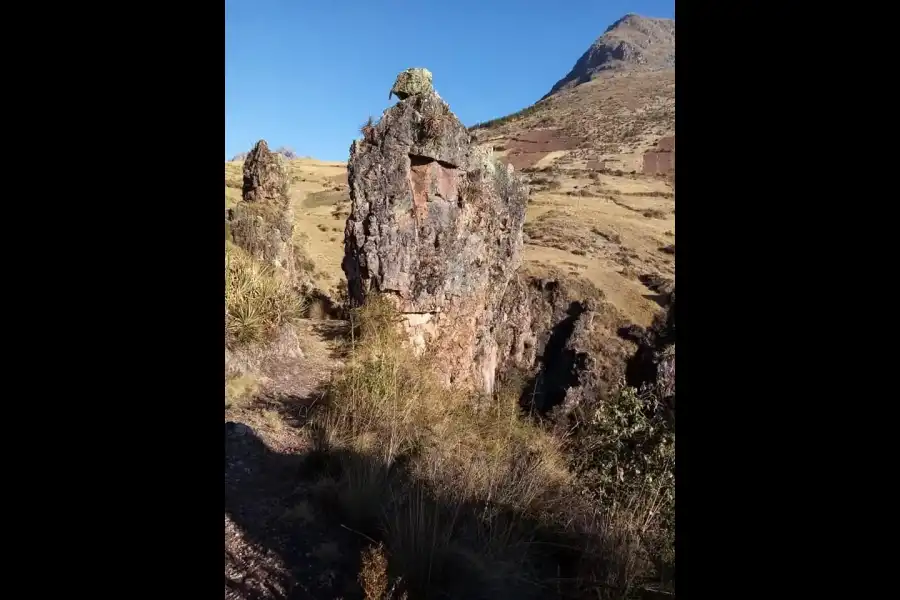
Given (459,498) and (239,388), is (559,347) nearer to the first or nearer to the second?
(239,388)

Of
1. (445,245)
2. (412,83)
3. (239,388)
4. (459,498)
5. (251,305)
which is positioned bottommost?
(459,498)

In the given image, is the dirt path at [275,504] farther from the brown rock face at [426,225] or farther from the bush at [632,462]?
the bush at [632,462]

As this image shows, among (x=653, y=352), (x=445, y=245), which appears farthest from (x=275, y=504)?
(x=653, y=352)

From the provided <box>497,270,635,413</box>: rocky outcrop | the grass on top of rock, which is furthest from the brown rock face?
<box>497,270,635,413</box>: rocky outcrop

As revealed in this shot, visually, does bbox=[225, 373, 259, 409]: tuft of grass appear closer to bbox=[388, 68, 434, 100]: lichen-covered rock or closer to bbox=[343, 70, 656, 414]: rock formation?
bbox=[343, 70, 656, 414]: rock formation

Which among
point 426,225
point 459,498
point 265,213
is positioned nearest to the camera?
point 459,498

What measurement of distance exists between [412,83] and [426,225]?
1850 millimetres

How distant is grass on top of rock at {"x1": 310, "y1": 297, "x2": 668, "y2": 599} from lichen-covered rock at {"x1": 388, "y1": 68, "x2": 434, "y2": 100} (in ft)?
10.9

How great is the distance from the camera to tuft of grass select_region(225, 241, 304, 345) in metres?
5.83

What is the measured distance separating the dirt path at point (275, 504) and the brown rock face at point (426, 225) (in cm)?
144

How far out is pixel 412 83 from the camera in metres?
7.17
